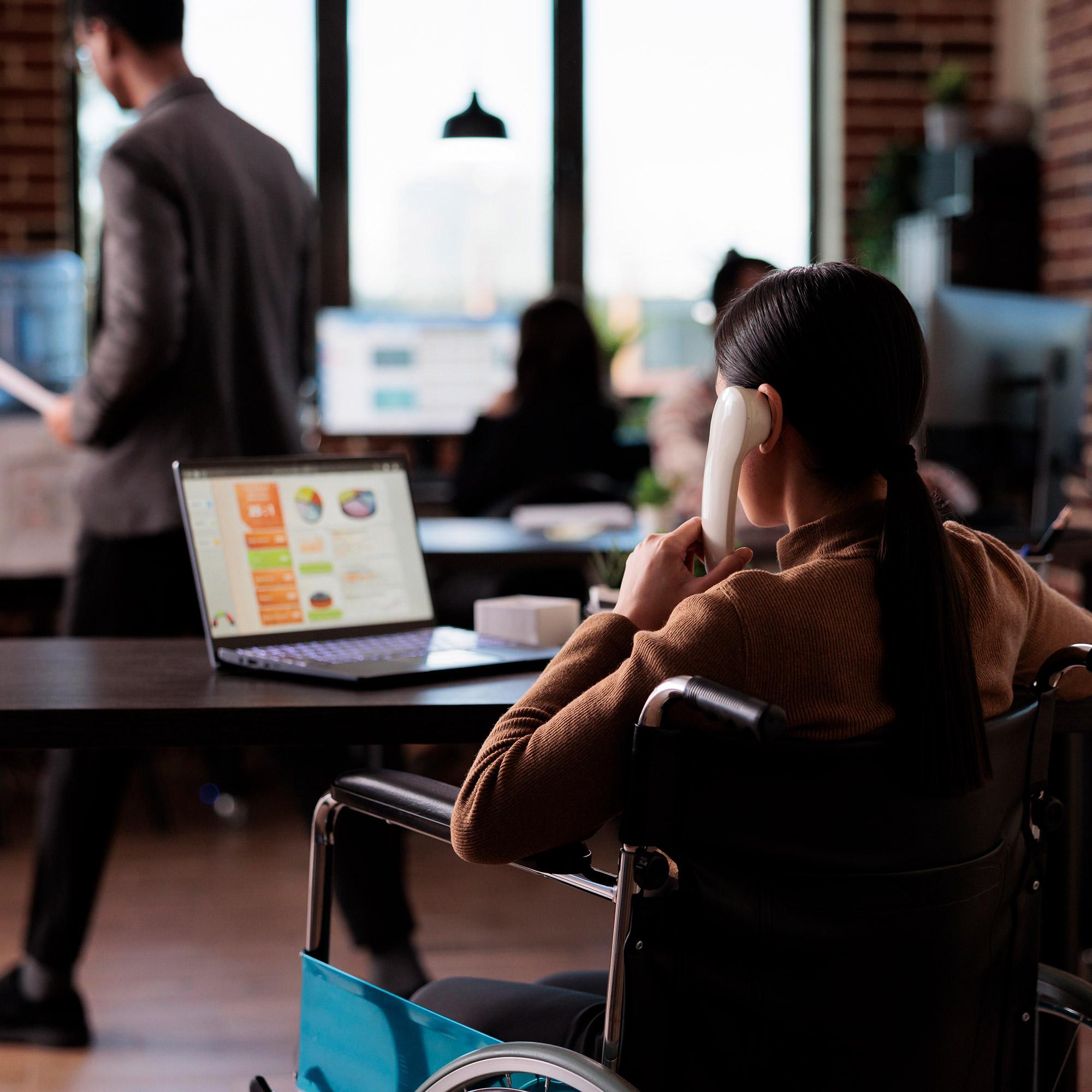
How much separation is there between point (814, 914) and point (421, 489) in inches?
141

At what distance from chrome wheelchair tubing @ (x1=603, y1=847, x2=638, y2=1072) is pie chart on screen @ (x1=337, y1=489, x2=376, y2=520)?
2.77 ft

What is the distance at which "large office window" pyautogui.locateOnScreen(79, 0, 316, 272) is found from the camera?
194 inches

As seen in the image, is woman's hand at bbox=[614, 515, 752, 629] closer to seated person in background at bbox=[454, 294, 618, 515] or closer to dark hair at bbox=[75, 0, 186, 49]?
dark hair at bbox=[75, 0, 186, 49]

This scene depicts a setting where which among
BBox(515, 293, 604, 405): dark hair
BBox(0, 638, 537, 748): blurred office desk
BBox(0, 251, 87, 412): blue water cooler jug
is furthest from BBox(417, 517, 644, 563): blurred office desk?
BBox(0, 251, 87, 412): blue water cooler jug

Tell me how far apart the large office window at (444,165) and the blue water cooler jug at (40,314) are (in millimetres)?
1107

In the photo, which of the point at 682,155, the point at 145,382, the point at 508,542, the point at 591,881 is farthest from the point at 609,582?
the point at 682,155

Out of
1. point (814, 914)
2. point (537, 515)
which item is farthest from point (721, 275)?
point (814, 914)

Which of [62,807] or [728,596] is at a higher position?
[728,596]

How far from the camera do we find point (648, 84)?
5.13 m

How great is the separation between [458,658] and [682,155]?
400 cm

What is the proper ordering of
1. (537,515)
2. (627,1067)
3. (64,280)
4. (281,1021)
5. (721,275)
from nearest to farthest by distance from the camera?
1. (627,1067)
2. (281,1021)
3. (721,275)
4. (537,515)
5. (64,280)

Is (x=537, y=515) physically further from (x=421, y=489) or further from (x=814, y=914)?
(x=814, y=914)

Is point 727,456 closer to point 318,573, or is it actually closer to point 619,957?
point 619,957

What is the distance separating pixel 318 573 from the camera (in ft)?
5.54
